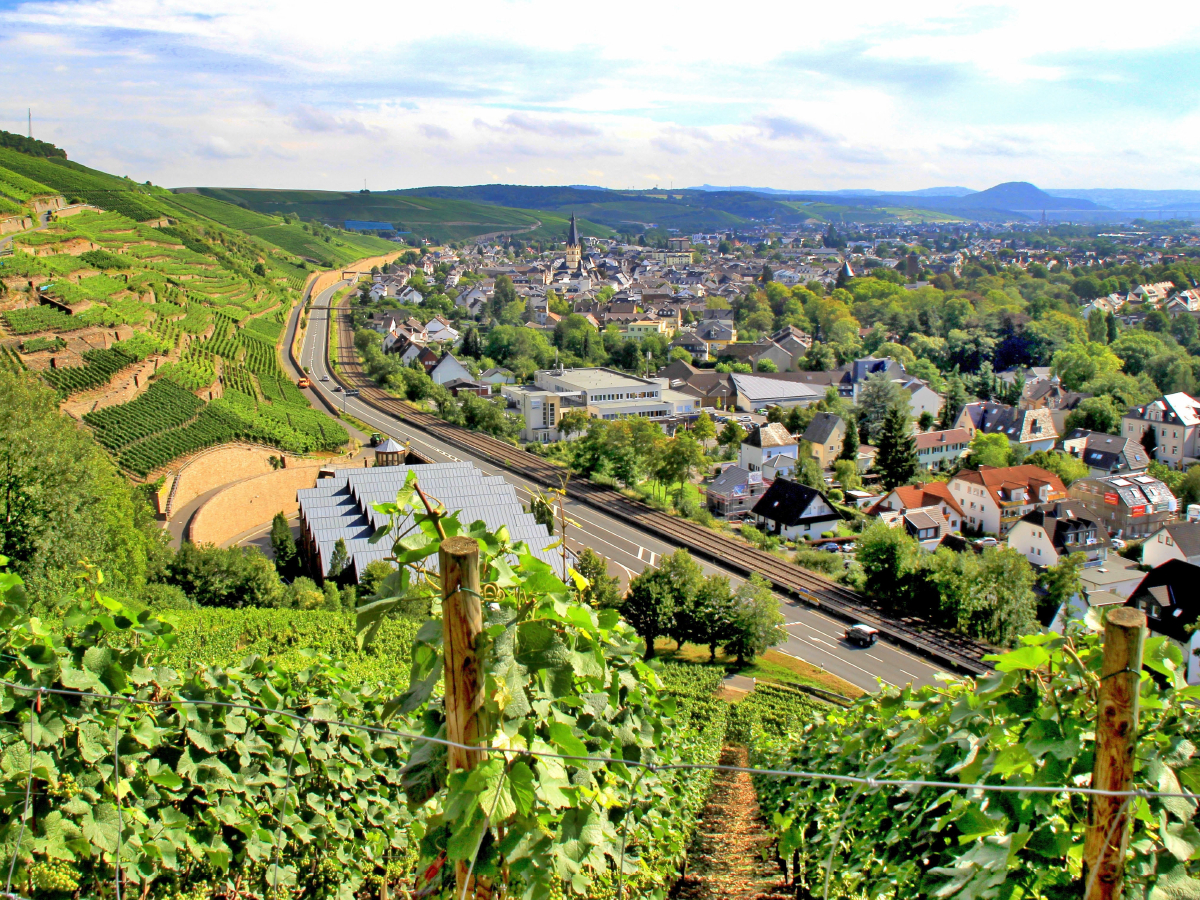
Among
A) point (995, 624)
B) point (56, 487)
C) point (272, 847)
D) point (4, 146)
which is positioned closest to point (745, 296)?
point (4, 146)

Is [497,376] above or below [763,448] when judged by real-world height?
above

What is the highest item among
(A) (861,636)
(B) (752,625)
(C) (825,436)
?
(C) (825,436)

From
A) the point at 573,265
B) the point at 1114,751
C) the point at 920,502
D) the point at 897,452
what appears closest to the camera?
the point at 1114,751

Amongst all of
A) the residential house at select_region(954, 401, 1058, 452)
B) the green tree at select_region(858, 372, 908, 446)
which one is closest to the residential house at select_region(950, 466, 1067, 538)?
the residential house at select_region(954, 401, 1058, 452)

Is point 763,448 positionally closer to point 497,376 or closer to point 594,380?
point 594,380

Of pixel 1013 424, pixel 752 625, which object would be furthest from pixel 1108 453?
pixel 752 625

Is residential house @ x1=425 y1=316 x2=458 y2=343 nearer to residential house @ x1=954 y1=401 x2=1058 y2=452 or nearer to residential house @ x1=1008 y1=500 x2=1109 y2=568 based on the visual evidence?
residential house @ x1=954 y1=401 x2=1058 y2=452

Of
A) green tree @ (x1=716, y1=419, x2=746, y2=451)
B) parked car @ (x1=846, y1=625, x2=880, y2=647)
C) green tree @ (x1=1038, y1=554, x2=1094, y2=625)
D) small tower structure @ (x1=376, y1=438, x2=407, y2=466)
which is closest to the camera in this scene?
parked car @ (x1=846, y1=625, x2=880, y2=647)
